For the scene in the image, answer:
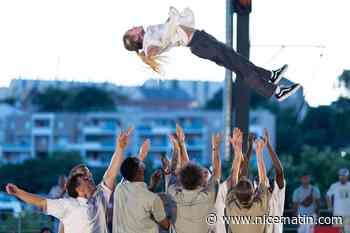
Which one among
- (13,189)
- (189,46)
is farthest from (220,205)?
(189,46)

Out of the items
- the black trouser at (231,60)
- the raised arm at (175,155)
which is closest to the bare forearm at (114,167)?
the raised arm at (175,155)

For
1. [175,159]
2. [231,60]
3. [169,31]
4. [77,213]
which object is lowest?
[77,213]

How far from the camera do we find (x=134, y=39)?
42.3 feet

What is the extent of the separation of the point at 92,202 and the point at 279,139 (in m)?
71.0

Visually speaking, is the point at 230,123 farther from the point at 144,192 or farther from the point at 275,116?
the point at 275,116

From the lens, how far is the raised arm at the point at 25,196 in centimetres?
1080

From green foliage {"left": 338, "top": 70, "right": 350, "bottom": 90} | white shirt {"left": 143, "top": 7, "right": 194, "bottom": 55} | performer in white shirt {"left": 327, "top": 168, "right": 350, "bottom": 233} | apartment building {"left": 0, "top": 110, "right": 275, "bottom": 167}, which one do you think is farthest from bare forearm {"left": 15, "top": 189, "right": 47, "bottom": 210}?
apartment building {"left": 0, "top": 110, "right": 275, "bottom": 167}

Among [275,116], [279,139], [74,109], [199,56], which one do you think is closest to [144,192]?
[199,56]

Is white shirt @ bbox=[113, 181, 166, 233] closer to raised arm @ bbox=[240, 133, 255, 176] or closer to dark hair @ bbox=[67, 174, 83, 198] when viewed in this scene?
dark hair @ bbox=[67, 174, 83, 198]

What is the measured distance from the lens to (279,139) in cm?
8194

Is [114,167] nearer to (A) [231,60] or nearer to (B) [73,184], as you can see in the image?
(B) [73,184]

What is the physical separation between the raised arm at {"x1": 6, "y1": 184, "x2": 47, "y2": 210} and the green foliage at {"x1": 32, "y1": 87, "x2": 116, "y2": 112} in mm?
95494

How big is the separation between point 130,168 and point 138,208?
0.33 metres

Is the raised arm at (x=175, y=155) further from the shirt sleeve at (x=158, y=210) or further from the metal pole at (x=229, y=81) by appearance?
the metal pole at (x=229, y=81)
